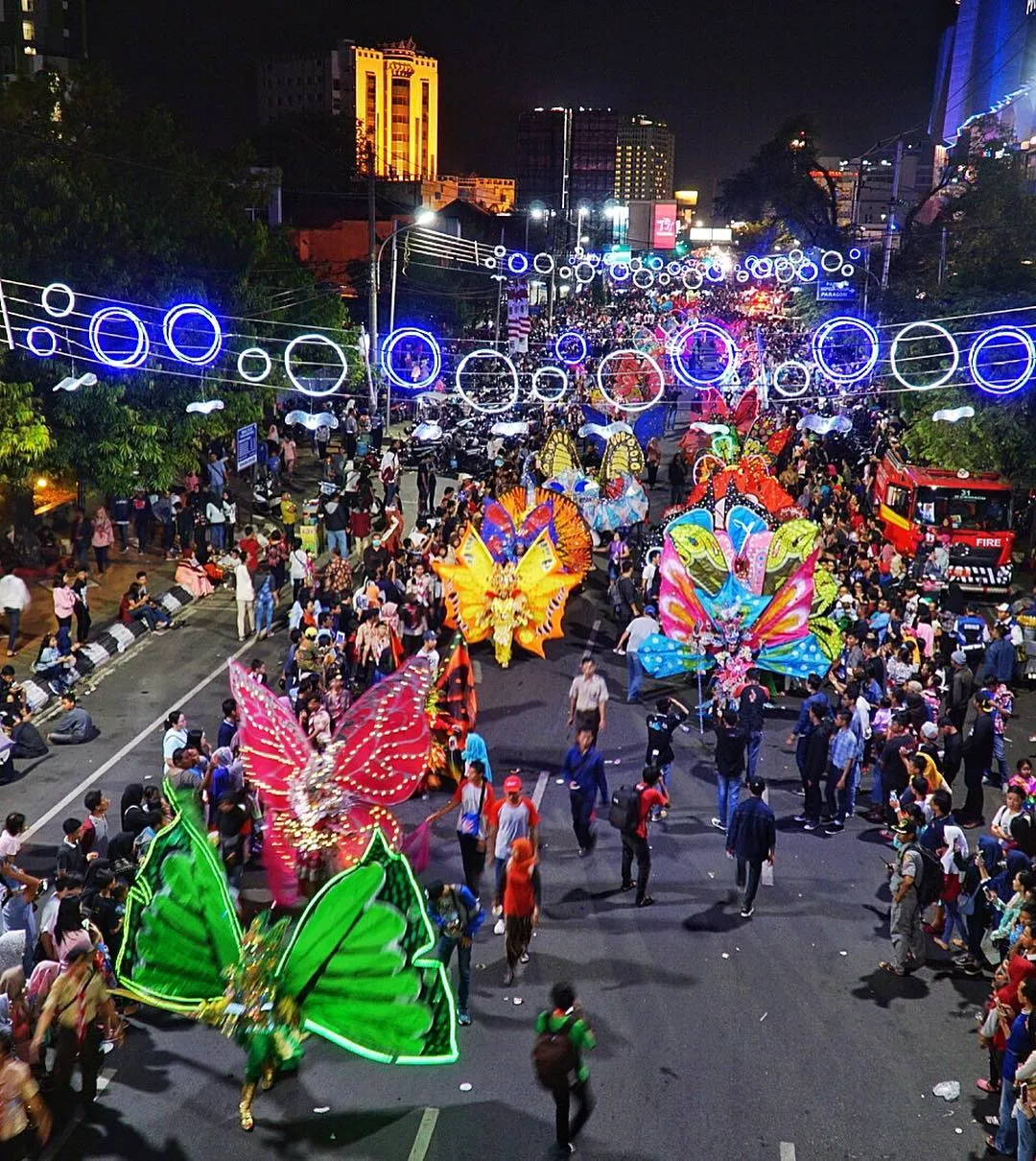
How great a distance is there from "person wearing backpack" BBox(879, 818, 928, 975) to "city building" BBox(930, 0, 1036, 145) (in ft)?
162

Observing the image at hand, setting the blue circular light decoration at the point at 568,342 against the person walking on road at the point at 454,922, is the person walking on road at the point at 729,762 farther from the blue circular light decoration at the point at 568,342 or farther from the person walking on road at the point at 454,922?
the blue circular light decoration at the point at 568,342

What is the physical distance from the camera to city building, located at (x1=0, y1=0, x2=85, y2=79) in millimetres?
73312

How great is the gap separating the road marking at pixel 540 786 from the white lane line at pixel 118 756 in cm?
330

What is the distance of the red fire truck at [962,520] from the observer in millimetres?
21906

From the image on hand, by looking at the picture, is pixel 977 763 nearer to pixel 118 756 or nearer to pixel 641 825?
pixel 641 825

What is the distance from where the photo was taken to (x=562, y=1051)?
22.7 feet

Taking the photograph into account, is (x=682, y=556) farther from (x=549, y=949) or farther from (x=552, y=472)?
(x=552, y=472)

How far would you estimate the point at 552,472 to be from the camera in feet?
78.9

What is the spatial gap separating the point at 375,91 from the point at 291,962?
162 meters

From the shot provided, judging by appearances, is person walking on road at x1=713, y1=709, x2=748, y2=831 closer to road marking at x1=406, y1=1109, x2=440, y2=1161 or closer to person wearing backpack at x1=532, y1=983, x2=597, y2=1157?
person wearing backpack at x1=532, y1=983, x2=597, y2=1157

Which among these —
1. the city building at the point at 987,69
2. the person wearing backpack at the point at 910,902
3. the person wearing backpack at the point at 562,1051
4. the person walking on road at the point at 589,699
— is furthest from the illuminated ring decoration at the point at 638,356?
the city building at the point at 987,69

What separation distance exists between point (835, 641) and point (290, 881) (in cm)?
777

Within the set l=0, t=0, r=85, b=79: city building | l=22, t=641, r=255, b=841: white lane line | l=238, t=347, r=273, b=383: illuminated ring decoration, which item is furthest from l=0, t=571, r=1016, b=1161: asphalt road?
l=0, t=0, r=85, b=79: city building

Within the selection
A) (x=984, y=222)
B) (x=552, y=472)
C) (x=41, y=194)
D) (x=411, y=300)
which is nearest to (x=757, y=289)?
(x=411, y=300)
